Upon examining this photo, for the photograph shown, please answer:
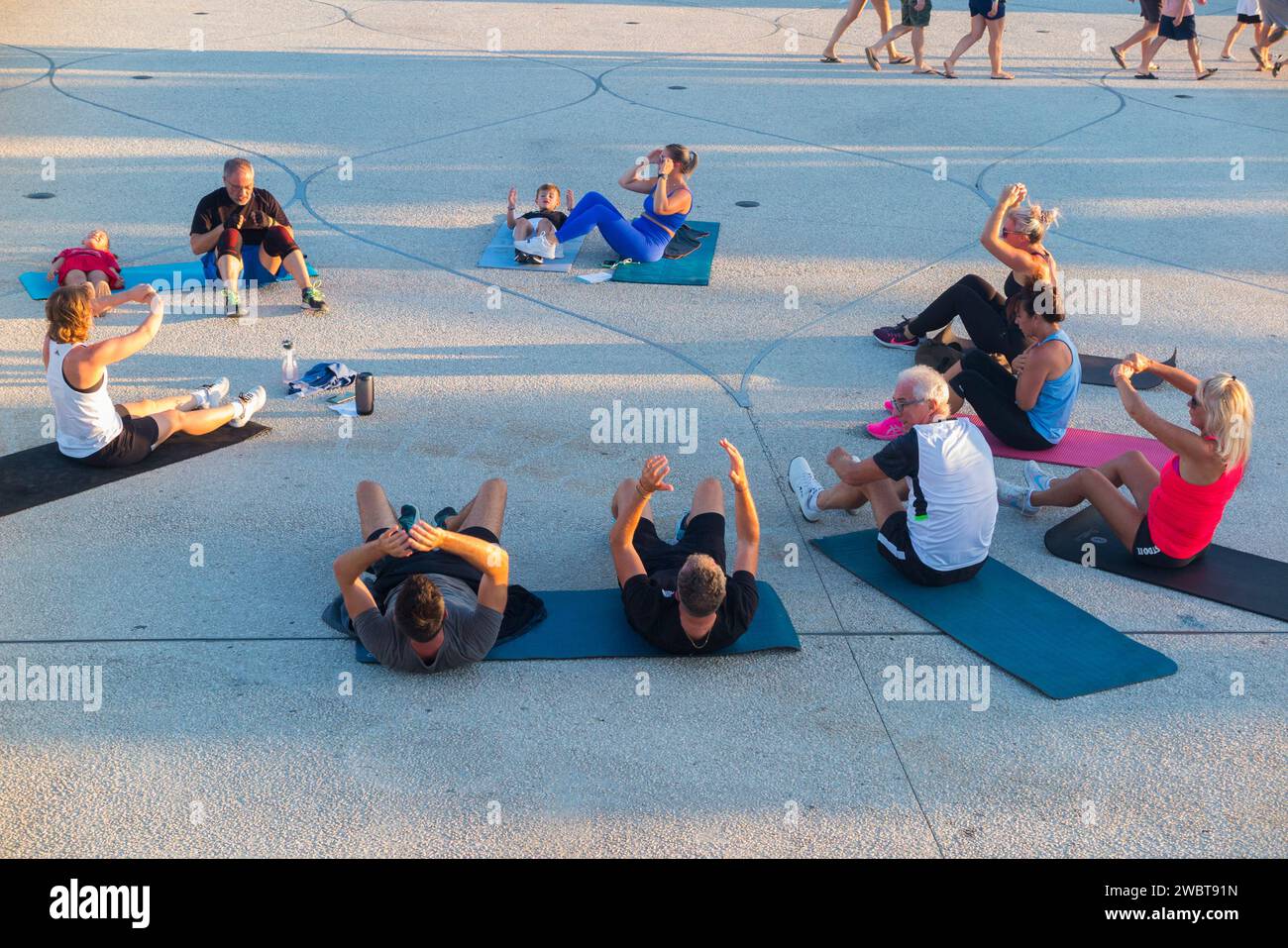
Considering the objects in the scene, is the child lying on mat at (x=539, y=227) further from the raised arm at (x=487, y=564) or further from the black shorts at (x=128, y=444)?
the raised arm at (x=487, y=564)

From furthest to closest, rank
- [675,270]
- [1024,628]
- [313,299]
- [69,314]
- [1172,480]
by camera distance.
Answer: [675,270] → [313,299] → [69,314] → [1172,480] → [1024,628]

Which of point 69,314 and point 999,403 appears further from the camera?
point 999,403

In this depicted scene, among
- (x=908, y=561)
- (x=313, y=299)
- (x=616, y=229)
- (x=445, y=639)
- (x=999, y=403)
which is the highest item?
(x=616, y=229)

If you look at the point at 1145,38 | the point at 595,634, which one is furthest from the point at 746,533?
the point at 1145,38

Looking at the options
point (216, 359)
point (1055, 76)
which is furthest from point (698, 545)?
point (1055, 76)

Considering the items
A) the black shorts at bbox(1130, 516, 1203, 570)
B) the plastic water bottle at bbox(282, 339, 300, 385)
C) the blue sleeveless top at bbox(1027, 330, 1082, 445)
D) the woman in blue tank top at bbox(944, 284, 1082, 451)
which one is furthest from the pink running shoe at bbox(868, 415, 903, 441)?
the plastic water bottle at bbox(282, 339, 300, 385)

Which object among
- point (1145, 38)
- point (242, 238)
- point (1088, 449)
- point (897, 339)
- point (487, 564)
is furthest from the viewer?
point (1145, 38)

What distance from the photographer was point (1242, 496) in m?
6.58

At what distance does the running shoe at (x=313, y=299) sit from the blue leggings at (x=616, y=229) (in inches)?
79.2

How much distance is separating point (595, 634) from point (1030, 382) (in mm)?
3052

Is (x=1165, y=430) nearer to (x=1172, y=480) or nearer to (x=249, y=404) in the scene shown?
(x=1172, y=480)

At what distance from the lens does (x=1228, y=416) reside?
5309 mm

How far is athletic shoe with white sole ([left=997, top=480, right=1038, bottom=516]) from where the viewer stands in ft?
21.0

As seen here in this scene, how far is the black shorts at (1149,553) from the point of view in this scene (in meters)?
5.83
